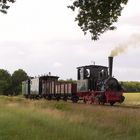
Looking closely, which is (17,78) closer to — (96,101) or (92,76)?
(92,76)

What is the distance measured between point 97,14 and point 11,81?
83207 millimetres

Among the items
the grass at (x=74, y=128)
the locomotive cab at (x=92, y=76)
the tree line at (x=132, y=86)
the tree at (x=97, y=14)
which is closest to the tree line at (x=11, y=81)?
the tree line at (x=132, y=86)

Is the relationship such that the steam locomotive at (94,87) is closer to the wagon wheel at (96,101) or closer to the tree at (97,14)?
the wagon wheel at (96,101)

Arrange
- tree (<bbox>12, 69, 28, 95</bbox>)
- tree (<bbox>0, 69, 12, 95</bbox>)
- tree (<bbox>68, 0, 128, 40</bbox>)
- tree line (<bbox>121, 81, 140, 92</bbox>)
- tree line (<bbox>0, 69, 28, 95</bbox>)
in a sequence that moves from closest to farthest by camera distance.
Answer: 1. tree (<bbox>68, 0, 128, 40</bbox>)
2. tree line (<bbox>121, 81, 140, 92</bbox>)
3. tree (<bbox>0, 69, 12, 95</bbox>)
4. tree line (<bbox>0, 69, 28, 95</bbox>)
5. tree (<bbox>12, 69, 28, 95</bbox>)

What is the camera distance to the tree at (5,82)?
92250 mm

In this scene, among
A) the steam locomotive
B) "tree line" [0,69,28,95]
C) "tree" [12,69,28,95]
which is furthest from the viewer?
"tree" [12,69,28,95]

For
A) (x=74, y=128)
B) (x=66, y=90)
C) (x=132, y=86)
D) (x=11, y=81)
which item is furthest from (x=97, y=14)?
(x=11, y=81)

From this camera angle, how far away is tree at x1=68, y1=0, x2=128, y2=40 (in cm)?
1385

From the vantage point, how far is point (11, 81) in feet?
317

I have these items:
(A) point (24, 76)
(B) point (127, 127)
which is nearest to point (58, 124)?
(B) point (127, 127)

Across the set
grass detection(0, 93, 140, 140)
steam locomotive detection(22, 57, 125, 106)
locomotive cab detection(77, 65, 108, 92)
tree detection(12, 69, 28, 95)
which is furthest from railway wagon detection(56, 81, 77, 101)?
tree detection(12, 69, 28, 95)

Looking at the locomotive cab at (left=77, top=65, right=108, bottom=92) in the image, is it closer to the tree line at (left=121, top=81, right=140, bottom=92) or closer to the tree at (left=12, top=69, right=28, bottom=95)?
the tree line at (left=121, top=81, right=140, bottom=92)

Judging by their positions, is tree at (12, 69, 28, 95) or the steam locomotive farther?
tree at (12, 69, 28, 95)

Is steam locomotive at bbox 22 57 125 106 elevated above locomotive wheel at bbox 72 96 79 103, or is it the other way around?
steam locomotive at bbox 22 57 125 106
